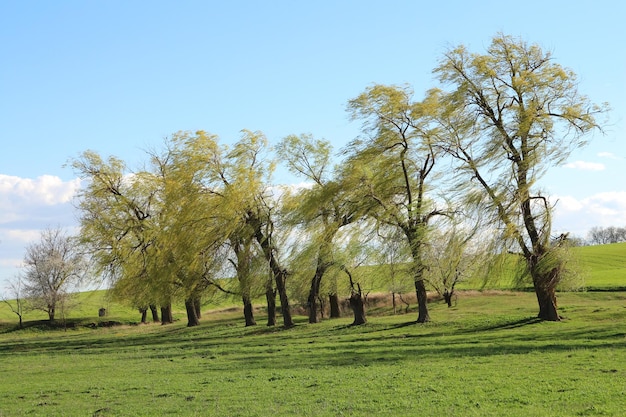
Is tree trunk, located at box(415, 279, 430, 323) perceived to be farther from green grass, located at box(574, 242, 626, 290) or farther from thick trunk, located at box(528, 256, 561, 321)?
green grass, located at box(574, 242, 626, 290)

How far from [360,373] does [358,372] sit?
0.68 feet

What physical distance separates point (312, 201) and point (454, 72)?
34.8ft

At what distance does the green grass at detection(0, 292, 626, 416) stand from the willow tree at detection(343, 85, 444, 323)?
5.04 meters

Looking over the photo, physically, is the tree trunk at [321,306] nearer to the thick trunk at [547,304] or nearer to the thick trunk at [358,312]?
the thick trunk at [358,312]

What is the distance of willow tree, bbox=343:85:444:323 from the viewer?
1258 inches

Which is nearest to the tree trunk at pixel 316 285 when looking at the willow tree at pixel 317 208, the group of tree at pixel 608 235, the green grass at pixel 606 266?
the willow tree at pixel 317 208

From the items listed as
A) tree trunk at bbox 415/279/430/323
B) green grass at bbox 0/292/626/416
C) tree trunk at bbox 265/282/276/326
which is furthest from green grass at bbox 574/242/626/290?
green grass at bbox 0/292/626/416

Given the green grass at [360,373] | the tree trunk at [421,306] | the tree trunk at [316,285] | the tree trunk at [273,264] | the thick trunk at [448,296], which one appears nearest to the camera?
the green grass at [360,373]

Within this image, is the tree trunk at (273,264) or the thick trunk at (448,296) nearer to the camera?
the tree trunk at (273,264)

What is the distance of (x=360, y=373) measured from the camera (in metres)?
16.9

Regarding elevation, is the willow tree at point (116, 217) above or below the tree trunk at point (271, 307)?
above

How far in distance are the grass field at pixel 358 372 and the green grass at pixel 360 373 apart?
46 millimetres

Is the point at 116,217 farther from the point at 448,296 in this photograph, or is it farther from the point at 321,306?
the point at 448,296

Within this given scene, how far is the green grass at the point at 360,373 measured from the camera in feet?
40.7
